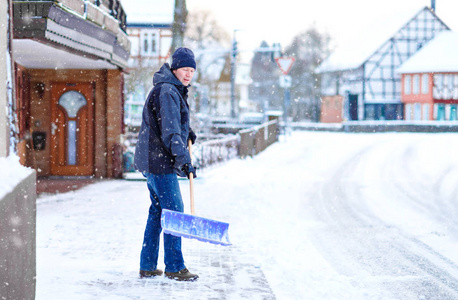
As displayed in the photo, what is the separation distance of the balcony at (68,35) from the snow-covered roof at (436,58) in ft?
128

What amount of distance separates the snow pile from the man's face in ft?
4.66

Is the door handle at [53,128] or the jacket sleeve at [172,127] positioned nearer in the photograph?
the jacket sleeve at [172,127]

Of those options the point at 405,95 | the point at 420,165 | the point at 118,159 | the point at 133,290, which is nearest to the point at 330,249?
the point at 133,290

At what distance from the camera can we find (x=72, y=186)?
39.7 feet

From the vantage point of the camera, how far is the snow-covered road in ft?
15.9

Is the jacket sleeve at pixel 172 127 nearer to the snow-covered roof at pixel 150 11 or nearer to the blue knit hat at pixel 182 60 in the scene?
the blue knit hat at pixel 182 60

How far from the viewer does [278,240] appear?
23.5ft

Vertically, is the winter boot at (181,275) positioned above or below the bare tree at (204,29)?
below

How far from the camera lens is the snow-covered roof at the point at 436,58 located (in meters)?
48.2

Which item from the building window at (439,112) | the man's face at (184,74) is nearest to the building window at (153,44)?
the building window at (439,112)

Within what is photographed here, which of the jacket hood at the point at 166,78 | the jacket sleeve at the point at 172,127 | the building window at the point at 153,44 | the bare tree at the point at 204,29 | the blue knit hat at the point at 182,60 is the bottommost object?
the jacket sleeve at the point at 172,127

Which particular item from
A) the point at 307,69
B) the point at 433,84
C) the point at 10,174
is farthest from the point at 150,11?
the point at 10,174

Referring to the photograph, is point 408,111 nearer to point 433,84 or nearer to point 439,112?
point 439,112

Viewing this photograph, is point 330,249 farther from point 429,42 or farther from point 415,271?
point 429,42
